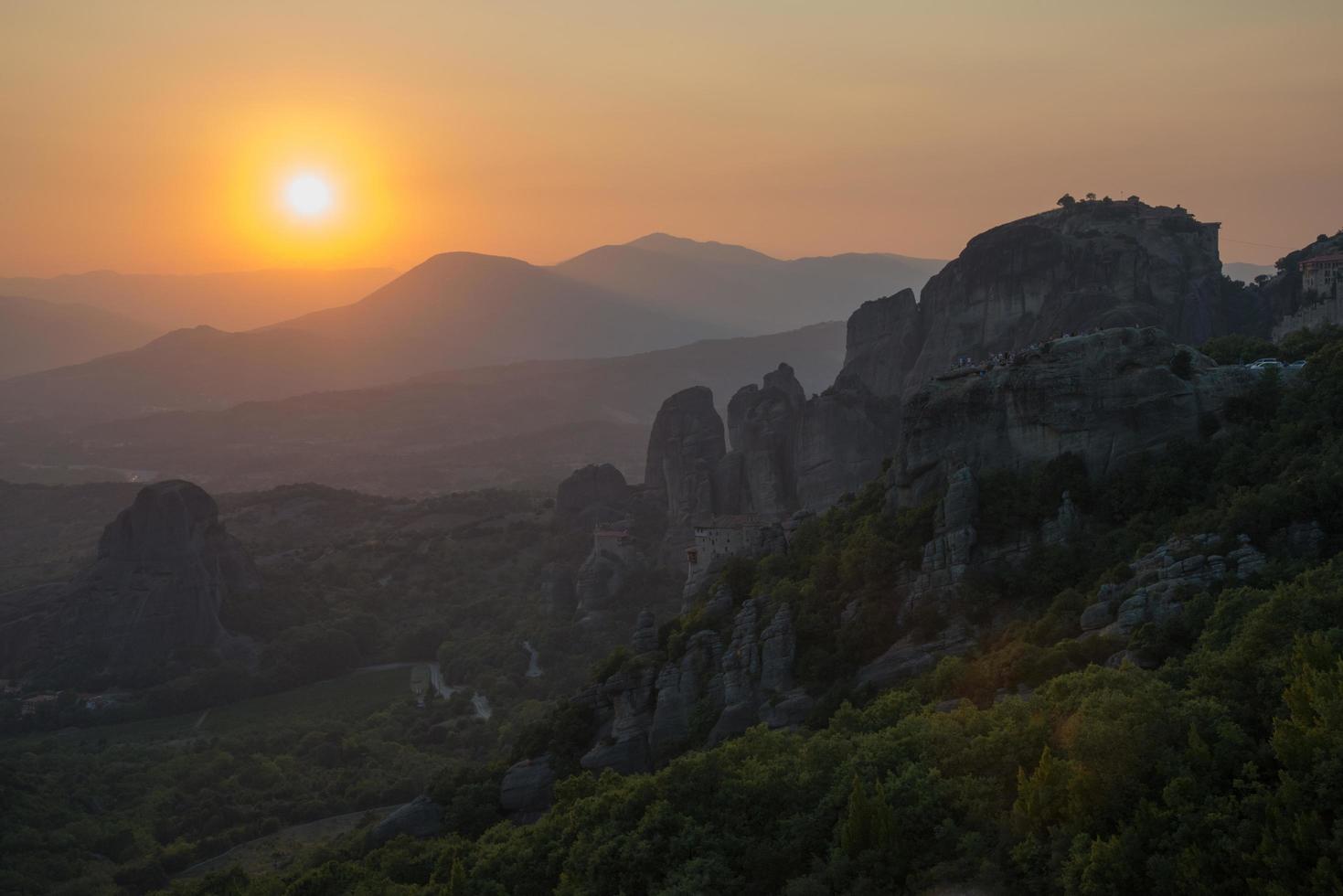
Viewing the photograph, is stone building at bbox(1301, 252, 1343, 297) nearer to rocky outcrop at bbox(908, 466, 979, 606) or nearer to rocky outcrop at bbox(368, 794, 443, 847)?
rocky outcrop at bbox(908, 466, 979, 606)

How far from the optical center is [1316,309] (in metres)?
71.4

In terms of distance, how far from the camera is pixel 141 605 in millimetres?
88438

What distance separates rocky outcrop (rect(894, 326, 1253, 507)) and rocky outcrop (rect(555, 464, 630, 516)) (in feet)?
198

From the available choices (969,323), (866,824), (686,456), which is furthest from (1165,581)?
(686,456)

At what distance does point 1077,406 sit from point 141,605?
6375 cm

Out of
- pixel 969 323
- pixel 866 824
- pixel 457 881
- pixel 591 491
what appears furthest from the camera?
pixel 591 491

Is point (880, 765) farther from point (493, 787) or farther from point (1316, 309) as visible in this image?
point (1316, 309)

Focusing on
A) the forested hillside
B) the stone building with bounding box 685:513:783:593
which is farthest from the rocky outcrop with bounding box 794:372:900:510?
the forested hillside

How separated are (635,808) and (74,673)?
2324 inches

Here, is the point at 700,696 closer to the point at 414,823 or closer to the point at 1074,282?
the point at 414,823

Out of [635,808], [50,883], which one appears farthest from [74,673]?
[635,808]

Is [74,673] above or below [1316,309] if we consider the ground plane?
below

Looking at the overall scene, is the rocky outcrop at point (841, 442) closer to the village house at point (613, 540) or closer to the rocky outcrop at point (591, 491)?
the village house at point (613, 540)

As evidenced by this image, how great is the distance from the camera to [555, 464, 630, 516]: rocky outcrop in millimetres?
104750
